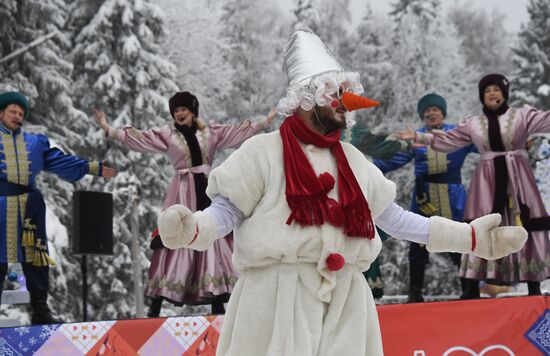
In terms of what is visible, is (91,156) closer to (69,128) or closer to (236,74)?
(69,128)

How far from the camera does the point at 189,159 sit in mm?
6582

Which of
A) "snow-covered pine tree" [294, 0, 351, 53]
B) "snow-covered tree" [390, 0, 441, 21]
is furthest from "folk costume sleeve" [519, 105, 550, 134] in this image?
"snow-covered tree" [390, 0, 441, 21]

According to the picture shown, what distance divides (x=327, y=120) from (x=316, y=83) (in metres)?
0.16

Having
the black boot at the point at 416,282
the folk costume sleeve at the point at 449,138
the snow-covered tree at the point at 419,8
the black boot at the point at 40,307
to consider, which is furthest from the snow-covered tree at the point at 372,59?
the black boot at the point at 40,307

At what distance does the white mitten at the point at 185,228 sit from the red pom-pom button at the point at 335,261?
0.45 metres

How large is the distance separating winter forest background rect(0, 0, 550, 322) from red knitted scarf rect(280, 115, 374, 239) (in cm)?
832

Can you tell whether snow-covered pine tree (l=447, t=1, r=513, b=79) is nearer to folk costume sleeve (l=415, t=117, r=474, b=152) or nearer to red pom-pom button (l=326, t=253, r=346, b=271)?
folk costume sleeve (l=415, t=117, r=474, b=152)

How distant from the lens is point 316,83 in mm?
3480

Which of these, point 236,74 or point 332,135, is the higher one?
point 236,74

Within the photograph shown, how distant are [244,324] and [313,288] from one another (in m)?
0.30

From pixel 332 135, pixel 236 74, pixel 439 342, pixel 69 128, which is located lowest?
pixel 439 342

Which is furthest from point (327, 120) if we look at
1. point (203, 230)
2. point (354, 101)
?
point (203, 230)

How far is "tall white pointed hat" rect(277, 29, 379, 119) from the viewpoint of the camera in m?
3.44

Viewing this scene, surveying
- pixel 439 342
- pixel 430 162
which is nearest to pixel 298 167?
pixel 439 342
